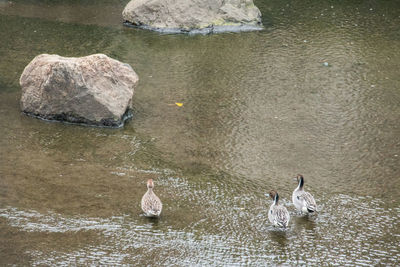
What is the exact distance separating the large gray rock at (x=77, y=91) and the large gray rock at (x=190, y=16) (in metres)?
4.74

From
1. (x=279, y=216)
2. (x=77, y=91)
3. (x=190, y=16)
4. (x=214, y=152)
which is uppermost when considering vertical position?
(x=190, y=16)

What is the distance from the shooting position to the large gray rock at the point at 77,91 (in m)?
9.08

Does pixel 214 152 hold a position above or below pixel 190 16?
below

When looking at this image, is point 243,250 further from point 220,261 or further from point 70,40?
point 70,40

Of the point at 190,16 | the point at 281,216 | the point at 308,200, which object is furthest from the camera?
the point at 190,16

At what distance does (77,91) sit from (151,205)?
316 centimetres

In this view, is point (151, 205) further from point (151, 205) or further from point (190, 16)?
point (190, 16)

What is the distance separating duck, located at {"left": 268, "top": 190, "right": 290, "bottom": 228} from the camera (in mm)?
6488

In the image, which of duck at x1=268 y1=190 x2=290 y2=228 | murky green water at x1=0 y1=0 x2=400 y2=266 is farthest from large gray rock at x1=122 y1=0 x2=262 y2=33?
duck at x1=268 y1=190 x2=290 y2=228

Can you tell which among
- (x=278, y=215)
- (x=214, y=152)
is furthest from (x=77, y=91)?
(x=278, y=215)

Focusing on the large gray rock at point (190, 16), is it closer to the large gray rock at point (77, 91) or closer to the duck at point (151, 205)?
the large gray rock at point (77, 91)

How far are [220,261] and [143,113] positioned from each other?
4210 millimetres

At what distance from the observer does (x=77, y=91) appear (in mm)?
9094

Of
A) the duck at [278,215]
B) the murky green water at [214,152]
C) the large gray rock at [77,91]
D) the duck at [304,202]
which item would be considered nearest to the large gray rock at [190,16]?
the murky green water at [214,152]
